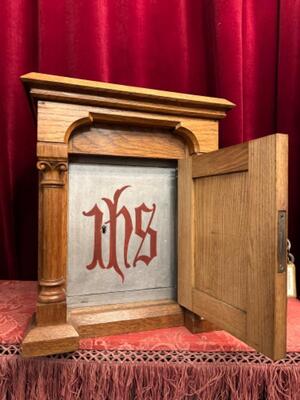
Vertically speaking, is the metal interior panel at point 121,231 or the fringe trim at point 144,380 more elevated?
the metal interior panel at point 121,231

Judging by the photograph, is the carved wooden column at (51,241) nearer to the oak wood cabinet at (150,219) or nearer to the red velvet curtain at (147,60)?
the oak wood cabinet at (150,219)

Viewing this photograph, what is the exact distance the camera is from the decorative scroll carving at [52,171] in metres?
0.61

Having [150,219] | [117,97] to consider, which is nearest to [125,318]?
[150,219]

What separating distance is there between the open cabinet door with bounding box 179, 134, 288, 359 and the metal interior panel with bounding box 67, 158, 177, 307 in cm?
9

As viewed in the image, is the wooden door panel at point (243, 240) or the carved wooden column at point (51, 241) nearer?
the wooden door panel at point (243, 240)

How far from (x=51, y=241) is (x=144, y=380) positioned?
0.33 meters

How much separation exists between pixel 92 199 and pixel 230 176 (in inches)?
12.2

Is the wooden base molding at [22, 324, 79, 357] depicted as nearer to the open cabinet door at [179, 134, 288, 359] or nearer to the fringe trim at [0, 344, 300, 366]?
the fringe trim at [0, 344, 300, 366]

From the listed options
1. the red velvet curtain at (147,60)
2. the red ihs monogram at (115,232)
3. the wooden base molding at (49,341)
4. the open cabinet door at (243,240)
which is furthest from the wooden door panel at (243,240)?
the red velvet curtain at (147,60)

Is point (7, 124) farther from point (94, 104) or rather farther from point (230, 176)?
point (230, 176)

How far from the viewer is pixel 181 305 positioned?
750mm

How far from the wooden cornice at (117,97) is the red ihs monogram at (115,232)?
0.19 m

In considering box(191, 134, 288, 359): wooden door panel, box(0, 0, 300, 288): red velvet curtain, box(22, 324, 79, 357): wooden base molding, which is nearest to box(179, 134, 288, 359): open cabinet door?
box(191, 134, 288, 359): wooden door panel

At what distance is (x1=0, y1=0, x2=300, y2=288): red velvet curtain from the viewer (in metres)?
1.02
